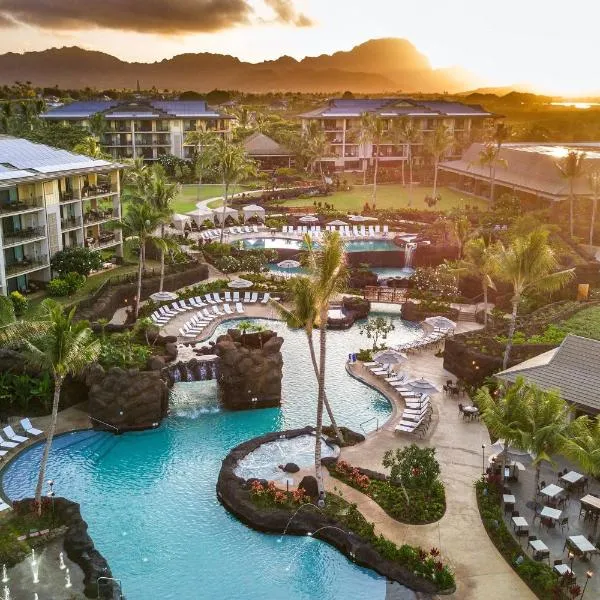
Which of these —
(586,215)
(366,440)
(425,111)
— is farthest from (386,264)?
(425,111)

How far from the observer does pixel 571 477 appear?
2833 centimetres

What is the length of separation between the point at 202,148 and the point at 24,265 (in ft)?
181

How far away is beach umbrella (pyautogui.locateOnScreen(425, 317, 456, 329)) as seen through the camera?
4566 centimetres

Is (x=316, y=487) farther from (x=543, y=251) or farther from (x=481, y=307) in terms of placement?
(x=481, y=307)

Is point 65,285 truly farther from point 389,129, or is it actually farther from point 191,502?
point 389,129

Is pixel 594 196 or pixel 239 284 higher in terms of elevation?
pixel 594 196

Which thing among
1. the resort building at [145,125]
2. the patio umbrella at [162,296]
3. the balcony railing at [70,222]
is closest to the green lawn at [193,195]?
the resort building at [145,125]

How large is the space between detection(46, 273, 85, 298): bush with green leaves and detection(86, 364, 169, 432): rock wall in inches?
616

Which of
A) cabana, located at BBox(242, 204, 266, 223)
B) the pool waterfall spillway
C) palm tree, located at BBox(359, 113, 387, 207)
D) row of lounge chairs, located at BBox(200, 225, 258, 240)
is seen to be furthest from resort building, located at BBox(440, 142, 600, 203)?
row of lounge chairs, located at BBox(200, 225, 258, 240)

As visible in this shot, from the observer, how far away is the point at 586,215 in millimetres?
70125

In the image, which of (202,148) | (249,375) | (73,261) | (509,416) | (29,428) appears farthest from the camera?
(202,148)

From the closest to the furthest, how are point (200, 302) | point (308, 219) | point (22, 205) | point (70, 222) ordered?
point (22, 205)
point (200, 302)
point (70, 222)
point (308, 219)

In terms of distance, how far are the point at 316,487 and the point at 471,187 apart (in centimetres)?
7732

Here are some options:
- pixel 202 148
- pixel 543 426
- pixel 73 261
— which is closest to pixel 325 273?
pixel 543 426
